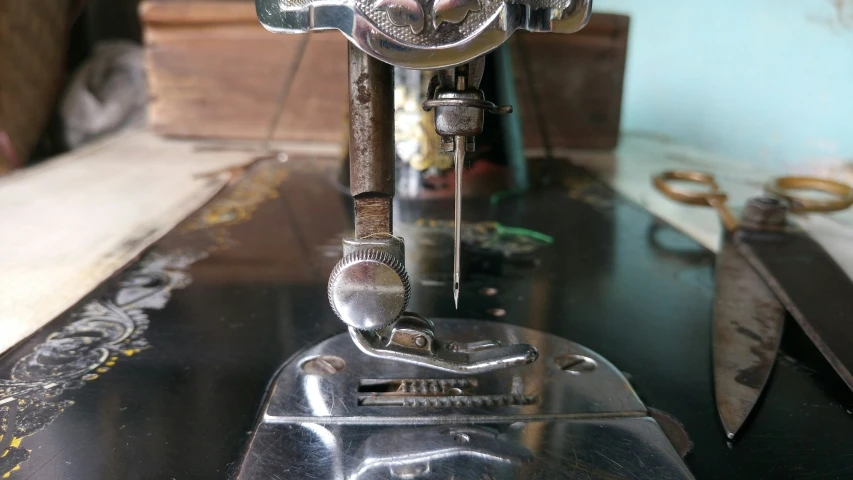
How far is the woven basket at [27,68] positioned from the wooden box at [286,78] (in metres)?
0.28

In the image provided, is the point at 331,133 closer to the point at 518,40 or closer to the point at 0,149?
the point at 518,40

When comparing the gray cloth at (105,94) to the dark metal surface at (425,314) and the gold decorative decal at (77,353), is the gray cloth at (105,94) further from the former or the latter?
A: the gold decorative decal at (77,353)

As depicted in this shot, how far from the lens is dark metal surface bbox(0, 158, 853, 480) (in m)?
0.49

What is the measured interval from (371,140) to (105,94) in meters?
1.67

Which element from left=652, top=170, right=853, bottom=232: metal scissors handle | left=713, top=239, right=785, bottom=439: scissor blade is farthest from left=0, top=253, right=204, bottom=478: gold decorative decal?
left=652, top=170, right=853, bottom=232: metal scissors handle

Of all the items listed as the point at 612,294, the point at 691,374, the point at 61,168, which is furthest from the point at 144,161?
the point at 691,374

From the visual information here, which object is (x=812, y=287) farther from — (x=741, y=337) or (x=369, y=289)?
(x=369, y=289)

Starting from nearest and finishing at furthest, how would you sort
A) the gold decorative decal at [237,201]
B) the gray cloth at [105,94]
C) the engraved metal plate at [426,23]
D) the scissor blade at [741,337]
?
the engraved metal plate at [426,23] → the scissor blade at [741,337] → the gold decorative decal at [237,201] → the gray cloth at [105,94]

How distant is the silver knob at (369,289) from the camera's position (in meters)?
0.49

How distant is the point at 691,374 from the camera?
61cm

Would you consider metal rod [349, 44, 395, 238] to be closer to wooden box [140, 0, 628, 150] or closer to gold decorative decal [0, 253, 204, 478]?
gold decorative decal [0, 253, 204, 478]

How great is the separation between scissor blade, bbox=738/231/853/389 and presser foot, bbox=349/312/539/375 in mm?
322

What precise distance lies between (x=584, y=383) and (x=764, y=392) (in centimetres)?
17

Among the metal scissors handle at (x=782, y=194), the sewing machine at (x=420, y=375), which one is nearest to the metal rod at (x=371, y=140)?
the sewing machine at (x=420, y=375)
